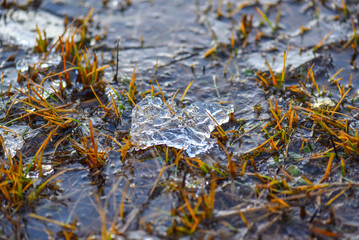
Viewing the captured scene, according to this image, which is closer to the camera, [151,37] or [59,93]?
[59,93]

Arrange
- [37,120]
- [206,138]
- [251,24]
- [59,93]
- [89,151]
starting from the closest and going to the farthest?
[89,151] < [206,138] < [37,120] < [59,93] < [251,24]

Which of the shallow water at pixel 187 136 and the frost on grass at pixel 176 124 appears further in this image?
the frost on grass at pixel 176 124

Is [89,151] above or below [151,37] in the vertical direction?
below

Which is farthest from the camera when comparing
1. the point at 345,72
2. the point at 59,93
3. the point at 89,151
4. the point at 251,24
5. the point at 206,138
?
the point at 251,24

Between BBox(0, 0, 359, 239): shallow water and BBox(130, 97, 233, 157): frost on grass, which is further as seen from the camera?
BBox(130, 97, 233, 157): frost on grass

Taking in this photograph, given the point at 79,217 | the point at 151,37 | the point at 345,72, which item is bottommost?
the point at 79,217

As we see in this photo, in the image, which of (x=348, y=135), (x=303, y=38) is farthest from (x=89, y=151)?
(x=303, y=38)

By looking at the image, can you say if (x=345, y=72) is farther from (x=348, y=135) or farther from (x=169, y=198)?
(x=169, y=198)
